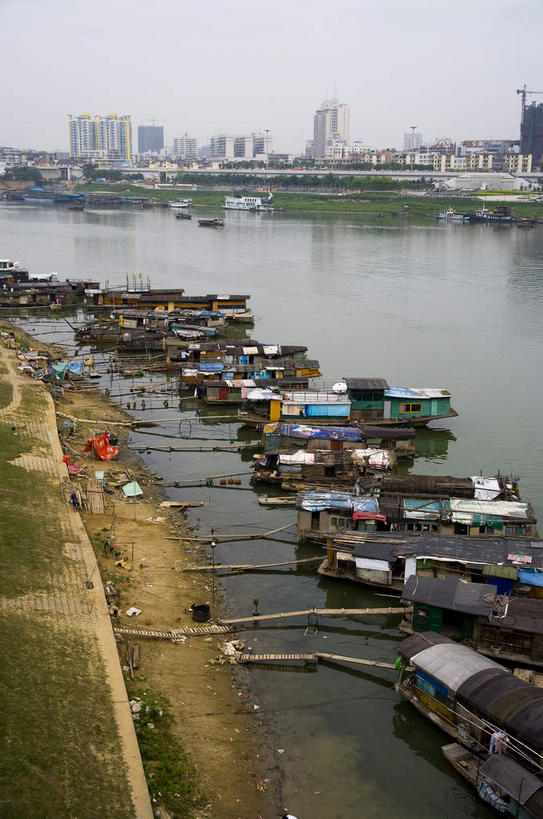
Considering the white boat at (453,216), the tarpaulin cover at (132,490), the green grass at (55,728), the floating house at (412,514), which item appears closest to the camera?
the green grass at (55,728)

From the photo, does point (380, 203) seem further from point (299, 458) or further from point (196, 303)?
point (299, 458)

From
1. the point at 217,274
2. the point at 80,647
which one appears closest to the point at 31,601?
the point at 80,647

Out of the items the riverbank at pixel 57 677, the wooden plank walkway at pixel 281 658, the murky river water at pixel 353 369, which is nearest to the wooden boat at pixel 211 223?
the murky river water at pixel 353 369

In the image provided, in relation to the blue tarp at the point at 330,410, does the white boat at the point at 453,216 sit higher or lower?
higher

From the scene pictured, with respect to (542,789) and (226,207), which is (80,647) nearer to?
(542,789)

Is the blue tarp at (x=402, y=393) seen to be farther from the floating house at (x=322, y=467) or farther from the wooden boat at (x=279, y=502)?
the wooden boat at (x=279, y=502)

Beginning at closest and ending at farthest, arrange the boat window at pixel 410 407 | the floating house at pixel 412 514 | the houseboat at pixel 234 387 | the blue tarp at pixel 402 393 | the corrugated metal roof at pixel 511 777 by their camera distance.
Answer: the corrugated metal roof at pixel 511 777 → the floating house at pixel 412 514 → the blue tarp at pixel 402 393 → the boat window at pixel 410 407 → the houseboat at pixel 234 387

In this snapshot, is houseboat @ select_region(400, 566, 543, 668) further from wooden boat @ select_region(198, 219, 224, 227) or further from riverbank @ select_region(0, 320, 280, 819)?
wooden boat @ select_region(198, 219, 224, 227)

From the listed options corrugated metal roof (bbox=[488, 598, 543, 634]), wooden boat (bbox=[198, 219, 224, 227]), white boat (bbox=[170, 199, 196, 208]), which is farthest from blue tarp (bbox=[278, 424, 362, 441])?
white boat (bbox=[170, 199, 196, 208])
